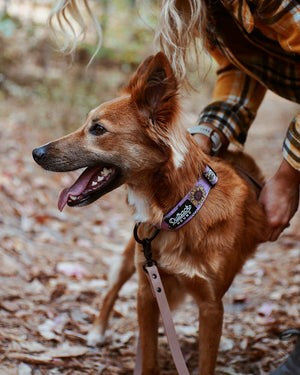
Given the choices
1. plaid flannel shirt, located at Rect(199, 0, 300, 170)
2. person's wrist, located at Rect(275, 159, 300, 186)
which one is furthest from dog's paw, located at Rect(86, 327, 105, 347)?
person's wrist, located at Rect(275, 159, 300, 186)

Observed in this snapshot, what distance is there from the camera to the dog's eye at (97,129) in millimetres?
2557

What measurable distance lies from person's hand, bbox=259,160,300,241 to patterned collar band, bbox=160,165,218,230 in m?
0.42

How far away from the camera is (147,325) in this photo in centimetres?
282

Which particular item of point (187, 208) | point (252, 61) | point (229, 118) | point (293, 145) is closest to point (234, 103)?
point (229, 118)

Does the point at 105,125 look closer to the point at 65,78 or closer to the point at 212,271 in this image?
the point at 212,271

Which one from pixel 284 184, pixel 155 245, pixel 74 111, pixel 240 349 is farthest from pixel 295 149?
pixel 74 111

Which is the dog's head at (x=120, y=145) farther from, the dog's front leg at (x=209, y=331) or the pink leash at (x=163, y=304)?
the dog's front leg at (x=209, y=331)

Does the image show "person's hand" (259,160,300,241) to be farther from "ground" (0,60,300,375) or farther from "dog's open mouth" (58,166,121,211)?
"dog's open mouth" (58,166,121,211)

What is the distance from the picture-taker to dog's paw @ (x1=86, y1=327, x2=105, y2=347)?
11.4 ft

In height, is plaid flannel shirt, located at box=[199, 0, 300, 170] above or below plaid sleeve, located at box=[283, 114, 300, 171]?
above

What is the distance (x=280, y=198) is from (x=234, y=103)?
67 centimetres

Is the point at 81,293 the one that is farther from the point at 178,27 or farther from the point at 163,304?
the point at 178,27

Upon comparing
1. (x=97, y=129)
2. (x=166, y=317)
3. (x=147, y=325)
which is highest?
(x=97, y=129)

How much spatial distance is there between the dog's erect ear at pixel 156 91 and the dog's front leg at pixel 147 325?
0.85 meters
